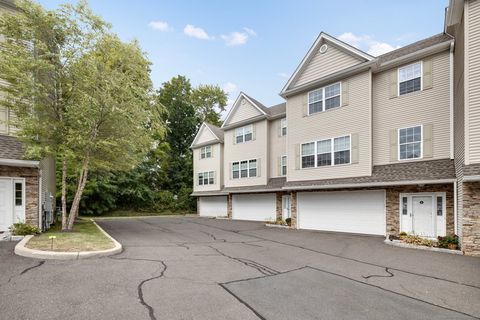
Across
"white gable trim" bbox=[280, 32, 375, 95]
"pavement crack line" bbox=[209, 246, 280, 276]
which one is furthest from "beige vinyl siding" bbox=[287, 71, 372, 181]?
"pavement crack line" bbox=[209, 246, 280, 276]

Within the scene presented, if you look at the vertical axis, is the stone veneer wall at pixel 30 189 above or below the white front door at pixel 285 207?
above

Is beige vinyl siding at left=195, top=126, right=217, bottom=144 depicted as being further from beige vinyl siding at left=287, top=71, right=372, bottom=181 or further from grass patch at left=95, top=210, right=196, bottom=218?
beige vinyl siding at left=287, top=71, right=372, bottom=181

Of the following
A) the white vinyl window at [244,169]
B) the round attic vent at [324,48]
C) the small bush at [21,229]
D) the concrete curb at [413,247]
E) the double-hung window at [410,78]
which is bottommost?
the concrete curb at [413,247]

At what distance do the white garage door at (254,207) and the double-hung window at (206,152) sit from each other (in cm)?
549

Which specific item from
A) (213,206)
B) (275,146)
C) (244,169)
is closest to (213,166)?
(213,206)

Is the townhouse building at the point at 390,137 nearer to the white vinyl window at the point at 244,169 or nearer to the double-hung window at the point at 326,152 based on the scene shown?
the double-hung window at the point at 326,152

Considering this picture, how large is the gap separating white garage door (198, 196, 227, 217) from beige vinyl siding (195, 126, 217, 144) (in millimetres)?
5720

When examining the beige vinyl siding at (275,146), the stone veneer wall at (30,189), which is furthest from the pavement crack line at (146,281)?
the beige vinyl siding at (275,146)

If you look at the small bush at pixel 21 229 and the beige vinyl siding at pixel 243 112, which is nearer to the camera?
the small bush at pixel 21 229

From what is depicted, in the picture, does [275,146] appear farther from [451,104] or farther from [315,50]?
[451,104]

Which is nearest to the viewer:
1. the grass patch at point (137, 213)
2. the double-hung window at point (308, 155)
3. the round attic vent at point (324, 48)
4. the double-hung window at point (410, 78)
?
the double-hung window at point (410, 78)

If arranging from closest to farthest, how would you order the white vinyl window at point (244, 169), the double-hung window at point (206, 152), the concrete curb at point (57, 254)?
the concrete curb at point (57, 254)
the white vinyl window at point (244, 169)
the double-hung window at point (206, 152)

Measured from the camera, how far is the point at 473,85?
864cm

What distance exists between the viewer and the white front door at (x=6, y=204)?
10430 mm
